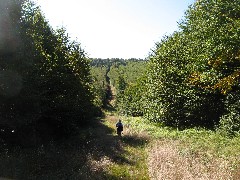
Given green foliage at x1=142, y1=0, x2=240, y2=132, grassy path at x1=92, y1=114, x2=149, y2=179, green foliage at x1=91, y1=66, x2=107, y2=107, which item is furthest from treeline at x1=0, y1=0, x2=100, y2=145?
green foliage at x1=91, y1=66, x2=107, y2=107

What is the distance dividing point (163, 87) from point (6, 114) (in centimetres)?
2153

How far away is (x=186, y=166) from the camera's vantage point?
1452cm

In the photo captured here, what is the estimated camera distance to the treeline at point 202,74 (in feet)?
77.3

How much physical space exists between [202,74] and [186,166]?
14298mm

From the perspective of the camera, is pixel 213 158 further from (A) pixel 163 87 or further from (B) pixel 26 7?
(A) pixel 163 87

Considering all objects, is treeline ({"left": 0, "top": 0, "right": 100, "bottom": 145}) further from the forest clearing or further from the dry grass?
the dry grass

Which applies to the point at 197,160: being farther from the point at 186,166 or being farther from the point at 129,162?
A: the point at 129,162

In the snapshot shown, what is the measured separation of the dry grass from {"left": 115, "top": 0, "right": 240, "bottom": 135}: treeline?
6.02 meters

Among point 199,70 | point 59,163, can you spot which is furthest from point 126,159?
point 199,70

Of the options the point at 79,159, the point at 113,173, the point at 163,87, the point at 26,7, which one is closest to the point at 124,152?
the point at 79,159

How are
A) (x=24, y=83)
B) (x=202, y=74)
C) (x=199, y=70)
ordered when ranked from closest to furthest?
(x=24, y=83), (x=202, y=74), (x=199, y=70)

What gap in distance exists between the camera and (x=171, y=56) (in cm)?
3666

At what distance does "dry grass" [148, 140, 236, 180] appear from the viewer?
513 inches

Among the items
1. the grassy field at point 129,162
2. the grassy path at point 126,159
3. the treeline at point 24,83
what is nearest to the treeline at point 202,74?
the grassy field at point 129,162
